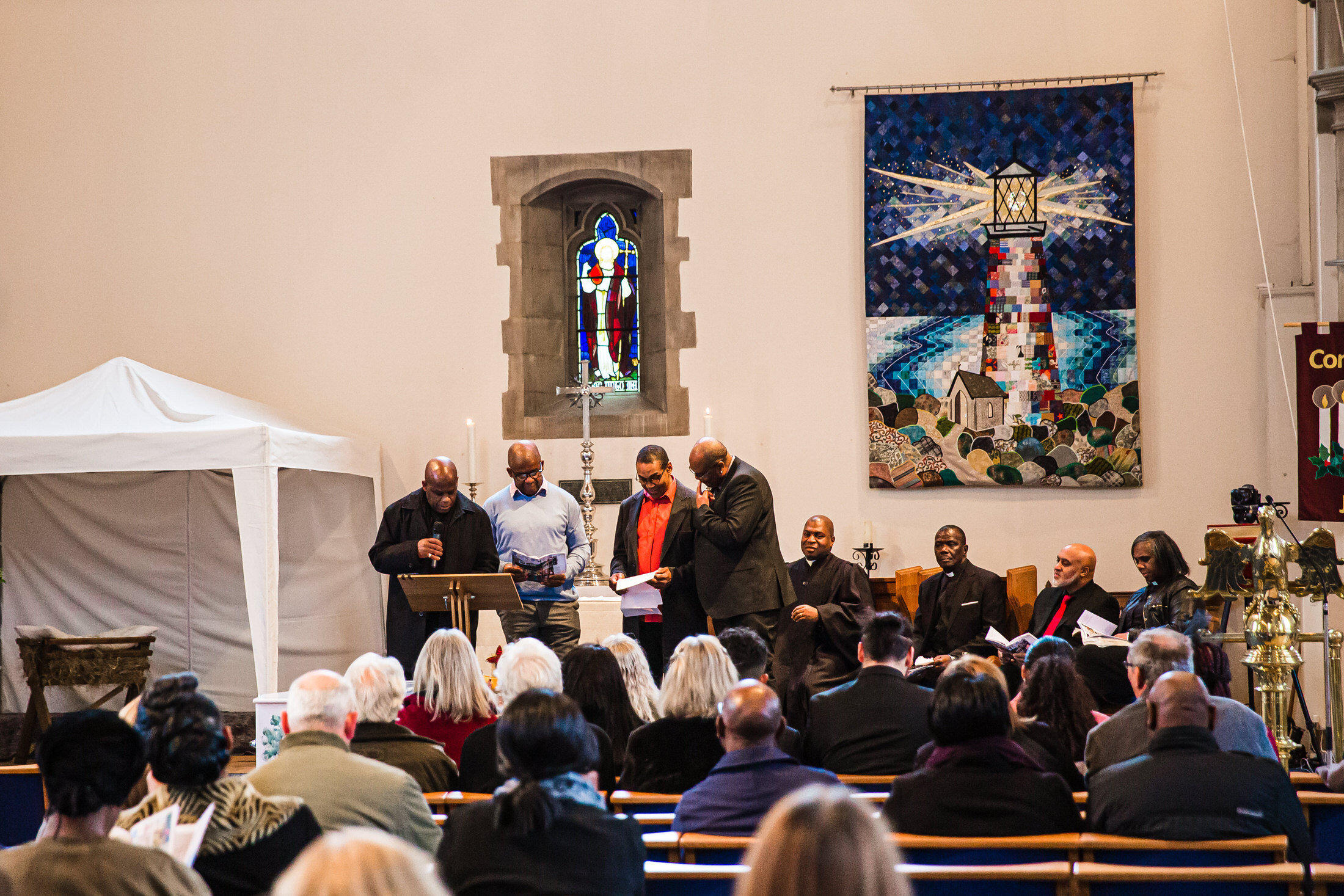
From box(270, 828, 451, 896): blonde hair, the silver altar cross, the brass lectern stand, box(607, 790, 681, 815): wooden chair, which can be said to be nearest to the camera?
box(270, 828, 451, 896): blonde hair

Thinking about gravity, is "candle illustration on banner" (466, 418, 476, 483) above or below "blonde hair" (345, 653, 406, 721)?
above

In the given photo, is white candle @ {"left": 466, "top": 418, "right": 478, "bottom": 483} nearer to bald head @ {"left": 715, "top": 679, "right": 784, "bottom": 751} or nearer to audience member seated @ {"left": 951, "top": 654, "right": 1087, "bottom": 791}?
audience member seated @ {"left": 951, "top": 654, "right": 1087, "bottom": 791}

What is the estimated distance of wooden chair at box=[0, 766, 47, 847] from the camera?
15.2ft

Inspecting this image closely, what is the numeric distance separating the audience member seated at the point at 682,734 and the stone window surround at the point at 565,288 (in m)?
5.11

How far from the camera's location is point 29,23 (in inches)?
387

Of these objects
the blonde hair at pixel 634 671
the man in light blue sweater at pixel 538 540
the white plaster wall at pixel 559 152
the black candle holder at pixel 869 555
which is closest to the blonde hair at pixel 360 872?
the blonde hair at pixel 634 671

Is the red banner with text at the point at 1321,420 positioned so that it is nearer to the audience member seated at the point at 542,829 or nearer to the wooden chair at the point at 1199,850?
the wooden chair at the point at 1199,850

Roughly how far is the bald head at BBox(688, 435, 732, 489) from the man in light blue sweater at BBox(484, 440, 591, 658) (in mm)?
885

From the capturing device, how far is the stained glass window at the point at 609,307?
977 centimetres

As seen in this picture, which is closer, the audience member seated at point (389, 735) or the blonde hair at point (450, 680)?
the audience member seated at point (389, 735)

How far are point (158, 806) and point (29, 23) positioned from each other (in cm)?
872

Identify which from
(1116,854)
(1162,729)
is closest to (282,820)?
(1116,854)

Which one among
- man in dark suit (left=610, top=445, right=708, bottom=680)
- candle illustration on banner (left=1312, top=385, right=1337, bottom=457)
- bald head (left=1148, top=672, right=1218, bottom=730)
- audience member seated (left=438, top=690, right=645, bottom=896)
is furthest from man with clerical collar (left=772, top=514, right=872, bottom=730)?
audience member seated (left=438, top=690, right=645, bottom=896)

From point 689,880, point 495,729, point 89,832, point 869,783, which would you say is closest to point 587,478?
point 869,783
